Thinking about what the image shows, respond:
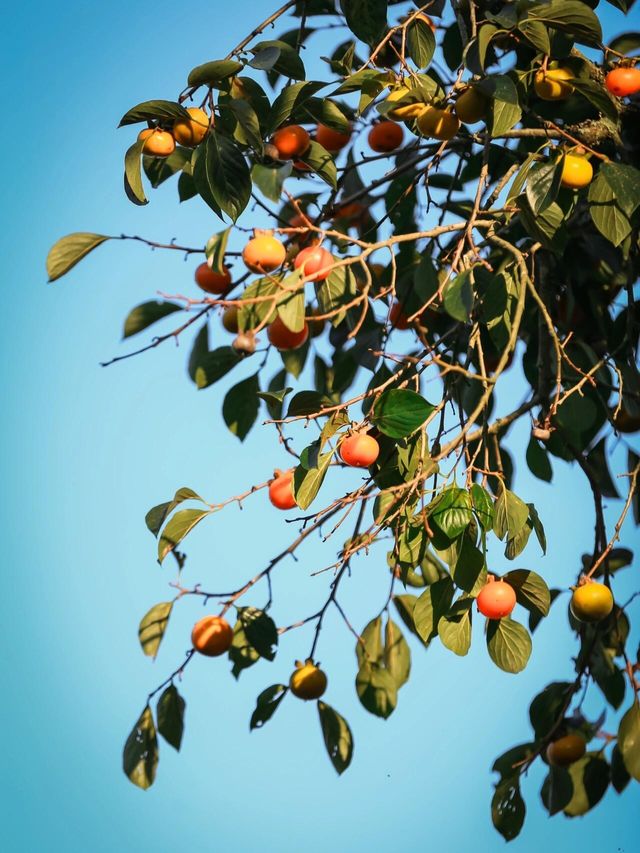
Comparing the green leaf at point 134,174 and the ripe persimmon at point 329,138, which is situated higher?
the ripe persimmon at point 329,138

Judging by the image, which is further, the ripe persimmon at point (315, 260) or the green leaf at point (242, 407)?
the green leaf at point (242, 407)

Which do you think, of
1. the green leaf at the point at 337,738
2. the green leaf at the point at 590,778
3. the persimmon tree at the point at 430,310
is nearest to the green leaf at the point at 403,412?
the persimmon tree at the point at 430,310

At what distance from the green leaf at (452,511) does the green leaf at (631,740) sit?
0.44 m

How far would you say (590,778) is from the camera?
57.7 inches

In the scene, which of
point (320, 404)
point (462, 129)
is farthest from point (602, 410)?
point (320, 404)

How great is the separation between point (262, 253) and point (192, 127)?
0.21 m

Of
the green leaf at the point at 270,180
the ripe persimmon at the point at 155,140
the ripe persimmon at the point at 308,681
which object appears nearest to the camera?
the green leaf at the point at 270,180

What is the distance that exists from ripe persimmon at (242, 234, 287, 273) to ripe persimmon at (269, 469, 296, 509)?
263mm

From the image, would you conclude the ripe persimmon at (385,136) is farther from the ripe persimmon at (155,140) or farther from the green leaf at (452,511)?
the green leaf at (452,511)

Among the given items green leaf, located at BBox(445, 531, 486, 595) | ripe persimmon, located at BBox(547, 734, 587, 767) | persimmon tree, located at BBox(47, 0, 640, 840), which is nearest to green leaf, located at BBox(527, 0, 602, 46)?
persimmon tree, located at BBox(47, 0, 640, 840)

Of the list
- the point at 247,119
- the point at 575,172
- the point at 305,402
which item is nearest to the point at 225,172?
the point at 247,119

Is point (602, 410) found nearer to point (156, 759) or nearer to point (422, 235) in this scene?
point (422, 235)

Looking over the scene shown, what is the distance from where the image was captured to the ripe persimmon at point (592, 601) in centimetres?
114

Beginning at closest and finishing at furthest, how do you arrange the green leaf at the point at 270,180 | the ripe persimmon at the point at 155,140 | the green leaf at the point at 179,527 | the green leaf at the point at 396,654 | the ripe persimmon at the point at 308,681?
1. the green leaf at the point at 270,180
2. the ripe persimmon at the point at 155,140
3. the green leaf at the point at 179,527
4. the ripe persimmon at the point at 308,681
5. the green leaf at the point at 396,654
